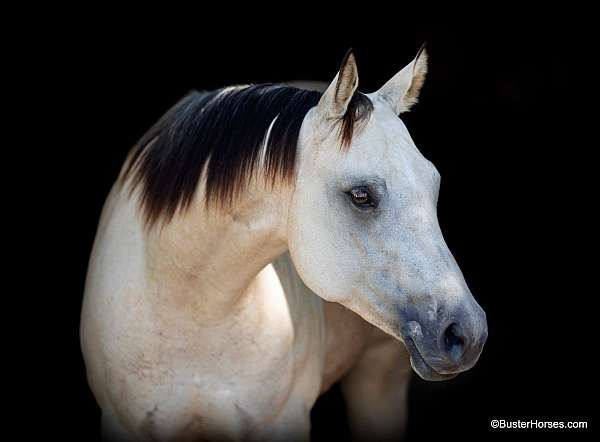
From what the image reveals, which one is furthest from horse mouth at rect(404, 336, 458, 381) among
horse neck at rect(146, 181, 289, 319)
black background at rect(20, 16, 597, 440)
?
black background at rect(20, 16, 597, 440)

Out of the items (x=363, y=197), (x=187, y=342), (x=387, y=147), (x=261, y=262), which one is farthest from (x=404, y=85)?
(x=187, y=342)

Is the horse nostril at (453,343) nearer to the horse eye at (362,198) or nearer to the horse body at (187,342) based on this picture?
the horse eye at (362,198)

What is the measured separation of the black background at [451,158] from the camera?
4.50m

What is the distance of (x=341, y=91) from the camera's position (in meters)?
1.88

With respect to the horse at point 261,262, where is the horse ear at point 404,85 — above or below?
above

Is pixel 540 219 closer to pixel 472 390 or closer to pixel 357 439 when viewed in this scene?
pixel 472 390

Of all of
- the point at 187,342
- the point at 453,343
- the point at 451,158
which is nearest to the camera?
the point at 453,343

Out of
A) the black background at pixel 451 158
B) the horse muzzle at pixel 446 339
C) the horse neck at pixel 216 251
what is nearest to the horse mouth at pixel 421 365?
the horse muzzle at pixel 446 339

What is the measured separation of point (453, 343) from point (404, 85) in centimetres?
75

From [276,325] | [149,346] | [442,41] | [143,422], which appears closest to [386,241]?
[276,325]

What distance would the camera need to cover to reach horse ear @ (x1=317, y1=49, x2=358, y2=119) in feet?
5.98

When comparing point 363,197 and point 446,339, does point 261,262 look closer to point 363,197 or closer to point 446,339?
point 363,197

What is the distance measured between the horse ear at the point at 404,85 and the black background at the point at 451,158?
2.55 meters

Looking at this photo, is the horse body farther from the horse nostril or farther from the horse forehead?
the horse nostril
